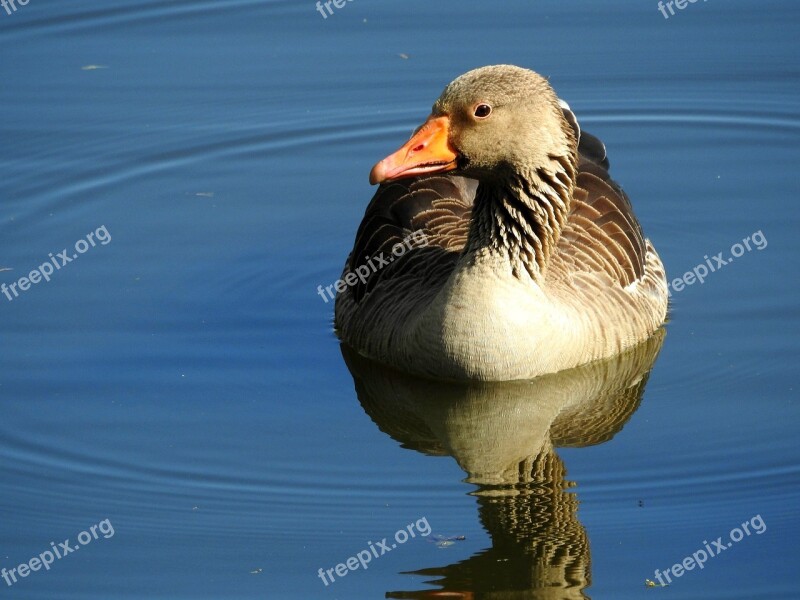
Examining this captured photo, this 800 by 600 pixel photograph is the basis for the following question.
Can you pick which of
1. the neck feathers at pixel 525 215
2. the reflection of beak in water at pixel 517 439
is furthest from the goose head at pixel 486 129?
the reflection of beak in water at pixel 517 439

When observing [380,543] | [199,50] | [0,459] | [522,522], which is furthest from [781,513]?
[199,50]

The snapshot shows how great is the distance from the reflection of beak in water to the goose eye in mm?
2103

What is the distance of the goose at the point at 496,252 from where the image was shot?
454 inches

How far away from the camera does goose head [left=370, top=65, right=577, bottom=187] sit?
11.4 meters

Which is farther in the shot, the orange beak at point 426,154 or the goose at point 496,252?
the goose at point 496,252

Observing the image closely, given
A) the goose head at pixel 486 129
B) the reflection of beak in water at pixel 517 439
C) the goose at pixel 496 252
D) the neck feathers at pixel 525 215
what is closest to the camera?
the reflection of beak in water at pixel 517 439

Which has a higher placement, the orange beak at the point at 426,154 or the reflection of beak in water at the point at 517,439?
the orange beak at the point at 426,154

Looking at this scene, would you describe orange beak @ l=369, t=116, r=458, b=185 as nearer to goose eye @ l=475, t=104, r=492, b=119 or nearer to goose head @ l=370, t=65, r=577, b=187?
goose head @ l=370, t=65, r=577, b=187

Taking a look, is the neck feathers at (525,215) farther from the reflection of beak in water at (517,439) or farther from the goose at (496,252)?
the reflection of beak in water at (517,439)

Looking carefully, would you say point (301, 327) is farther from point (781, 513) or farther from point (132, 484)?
point (781, 513)

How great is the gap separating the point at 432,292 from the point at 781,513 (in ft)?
11.4

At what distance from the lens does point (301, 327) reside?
13.5 metres

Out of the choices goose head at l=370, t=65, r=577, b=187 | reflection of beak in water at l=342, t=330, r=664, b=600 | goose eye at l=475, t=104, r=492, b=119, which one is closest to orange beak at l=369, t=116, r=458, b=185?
goose head at l=370, t=65, r=577, b=187

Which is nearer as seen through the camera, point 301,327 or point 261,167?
point 301,327
